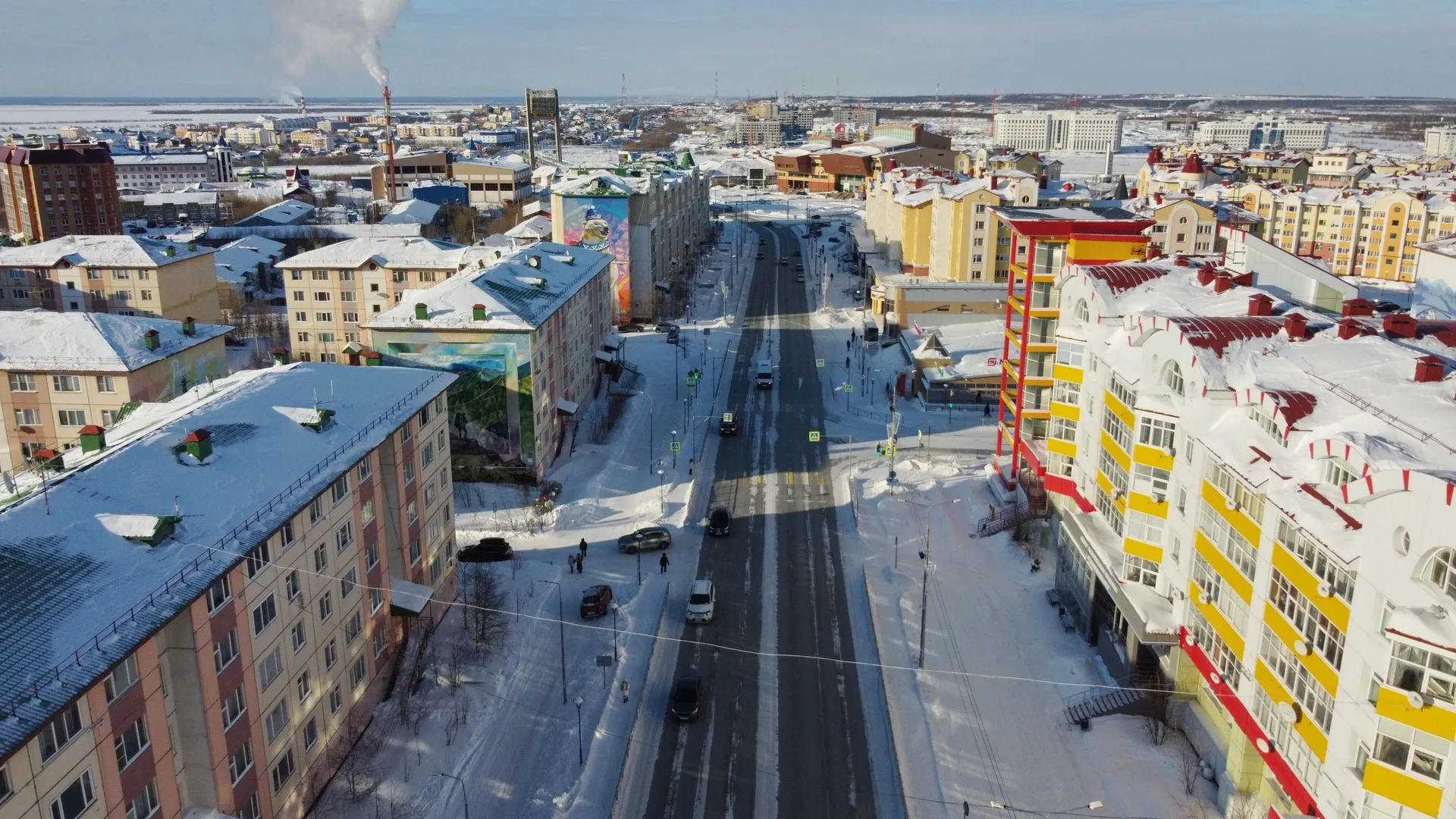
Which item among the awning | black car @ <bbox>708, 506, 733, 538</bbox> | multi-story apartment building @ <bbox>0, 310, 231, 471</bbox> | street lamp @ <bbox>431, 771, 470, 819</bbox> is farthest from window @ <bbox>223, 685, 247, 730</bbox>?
black car @ <bbox>708, 506, 733, 538</bbox>

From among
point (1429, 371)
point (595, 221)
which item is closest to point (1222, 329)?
point (1429, 371)

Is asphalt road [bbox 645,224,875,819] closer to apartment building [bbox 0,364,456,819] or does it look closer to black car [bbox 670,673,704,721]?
black car [bbox 670,673,704,721]

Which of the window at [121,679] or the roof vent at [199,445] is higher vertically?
the roof vent at [199,445]

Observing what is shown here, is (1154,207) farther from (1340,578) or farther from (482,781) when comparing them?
(482,781)

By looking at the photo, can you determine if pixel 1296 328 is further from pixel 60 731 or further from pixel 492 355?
pixel 492 355

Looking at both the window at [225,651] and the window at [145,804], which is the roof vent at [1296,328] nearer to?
the window at [225,651]

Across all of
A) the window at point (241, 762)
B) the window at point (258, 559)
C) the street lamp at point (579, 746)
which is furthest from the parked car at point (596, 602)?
the window at point (241, 762)

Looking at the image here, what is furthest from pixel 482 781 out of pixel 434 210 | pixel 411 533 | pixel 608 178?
pixel 434 210
